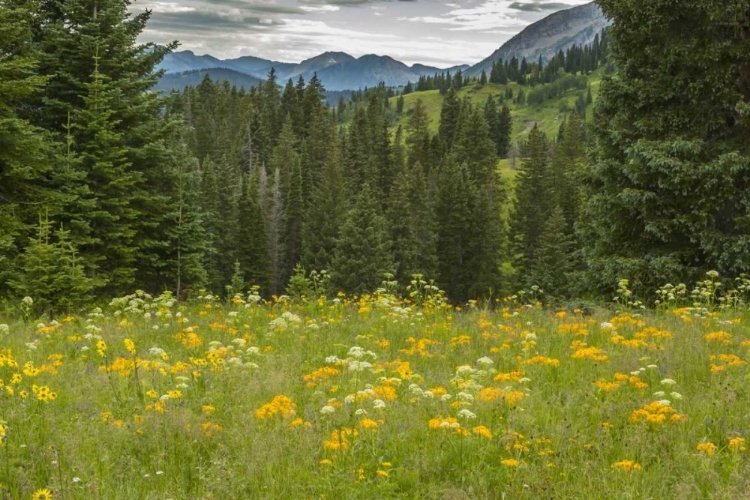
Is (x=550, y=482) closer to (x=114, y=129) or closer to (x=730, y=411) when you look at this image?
(x=730, y=411)

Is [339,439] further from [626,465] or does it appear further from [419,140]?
[419,140]

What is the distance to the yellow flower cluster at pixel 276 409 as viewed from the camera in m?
5.30

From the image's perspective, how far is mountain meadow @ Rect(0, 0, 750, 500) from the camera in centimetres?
462

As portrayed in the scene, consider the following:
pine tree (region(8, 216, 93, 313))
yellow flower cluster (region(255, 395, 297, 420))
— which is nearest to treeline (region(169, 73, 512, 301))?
pine tree (region(8, 216, 93, 313))

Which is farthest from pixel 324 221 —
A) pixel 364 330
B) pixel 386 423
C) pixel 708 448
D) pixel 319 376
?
pixel 708 448

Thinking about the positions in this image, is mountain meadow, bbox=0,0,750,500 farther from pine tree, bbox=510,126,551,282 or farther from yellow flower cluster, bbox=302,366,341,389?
pine tree, bbox=510,126,551,282

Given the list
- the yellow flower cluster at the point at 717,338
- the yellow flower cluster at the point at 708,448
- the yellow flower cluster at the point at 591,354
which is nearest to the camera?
the yellow flower cluster at the point at 708,448

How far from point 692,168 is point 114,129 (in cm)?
1642

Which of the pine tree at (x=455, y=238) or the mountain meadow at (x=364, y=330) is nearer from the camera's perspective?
the mountain meadow at (x=364, y=330)

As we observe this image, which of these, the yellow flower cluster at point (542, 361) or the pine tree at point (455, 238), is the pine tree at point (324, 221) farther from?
the yellow flower cluster at point (542, 361)

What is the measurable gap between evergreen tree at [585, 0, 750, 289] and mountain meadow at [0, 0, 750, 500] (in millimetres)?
54

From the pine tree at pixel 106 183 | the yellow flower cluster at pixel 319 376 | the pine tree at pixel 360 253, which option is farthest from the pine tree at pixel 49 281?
the pine tree at pixel 360 253

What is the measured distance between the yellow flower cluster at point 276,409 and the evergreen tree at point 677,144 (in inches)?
383

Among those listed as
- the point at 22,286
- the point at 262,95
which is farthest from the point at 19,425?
the point at 262,95
